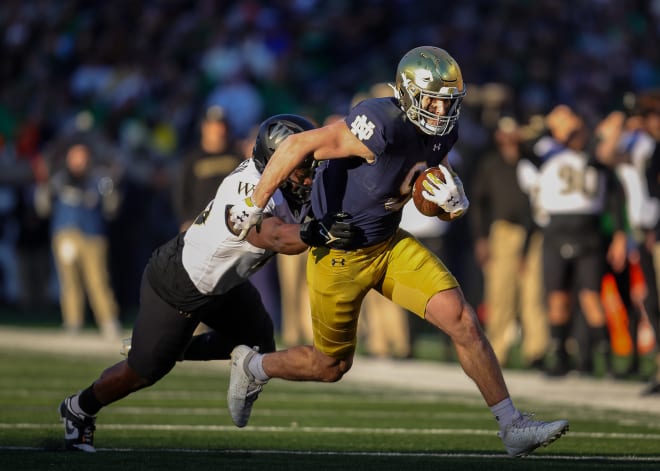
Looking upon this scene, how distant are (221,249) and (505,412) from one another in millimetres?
1601

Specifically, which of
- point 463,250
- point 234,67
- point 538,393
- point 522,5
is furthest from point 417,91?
point 522,5

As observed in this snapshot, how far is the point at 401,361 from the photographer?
14.9 m

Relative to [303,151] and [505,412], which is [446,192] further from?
[505,412]

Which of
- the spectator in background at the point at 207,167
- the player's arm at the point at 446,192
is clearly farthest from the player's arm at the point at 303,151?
the spectator in background at the point at 207,167

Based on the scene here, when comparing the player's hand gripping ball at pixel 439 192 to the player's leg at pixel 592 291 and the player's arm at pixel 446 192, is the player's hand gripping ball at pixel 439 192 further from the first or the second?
the player's leg at pixel 592 291

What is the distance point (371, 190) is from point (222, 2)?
1579 centimetres

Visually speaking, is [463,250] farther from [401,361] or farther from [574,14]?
[574,14]

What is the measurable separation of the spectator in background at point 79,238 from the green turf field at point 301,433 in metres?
4.89

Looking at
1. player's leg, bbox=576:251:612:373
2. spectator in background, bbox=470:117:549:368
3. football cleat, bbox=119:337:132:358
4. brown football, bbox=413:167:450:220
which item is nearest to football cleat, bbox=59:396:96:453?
football cleat, bbox=119:337:132:358

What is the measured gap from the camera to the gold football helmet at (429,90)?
7.68 m

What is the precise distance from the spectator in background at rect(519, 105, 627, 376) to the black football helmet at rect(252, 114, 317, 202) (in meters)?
5.07

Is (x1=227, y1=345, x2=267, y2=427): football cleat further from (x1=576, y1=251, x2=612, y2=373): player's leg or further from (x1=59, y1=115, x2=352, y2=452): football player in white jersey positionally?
(x1=576, y1=251, x2=612, y2=373): player's leg

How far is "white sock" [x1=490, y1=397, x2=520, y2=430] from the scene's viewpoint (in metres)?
7.43

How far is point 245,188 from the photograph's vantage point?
7949mm
